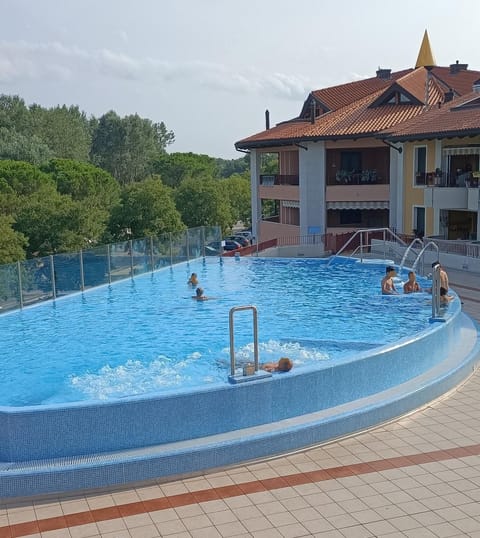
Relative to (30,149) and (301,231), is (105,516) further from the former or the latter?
(30,149)

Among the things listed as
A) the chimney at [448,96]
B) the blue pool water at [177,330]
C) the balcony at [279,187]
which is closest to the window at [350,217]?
the balcony at [279,187]

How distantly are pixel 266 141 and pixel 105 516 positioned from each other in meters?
33.9

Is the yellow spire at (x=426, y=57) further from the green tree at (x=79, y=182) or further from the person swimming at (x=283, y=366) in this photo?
the person swimming at (x=283, y=366)

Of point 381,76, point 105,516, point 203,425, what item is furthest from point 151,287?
point 381,76

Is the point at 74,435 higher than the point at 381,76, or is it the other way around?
the point at 381,76

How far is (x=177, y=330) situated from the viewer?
1823 centimetres

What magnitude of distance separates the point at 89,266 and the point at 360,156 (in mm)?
22595

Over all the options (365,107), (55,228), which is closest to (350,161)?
(365,107)

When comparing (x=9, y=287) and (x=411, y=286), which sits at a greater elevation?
(x=9, y=287)

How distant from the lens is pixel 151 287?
24016 mm

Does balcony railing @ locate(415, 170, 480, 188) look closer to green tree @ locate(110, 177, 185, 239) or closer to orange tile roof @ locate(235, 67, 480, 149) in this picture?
orange tile roof @ locate(235, 67, 480, 149)

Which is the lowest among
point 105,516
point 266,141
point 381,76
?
point 105,516

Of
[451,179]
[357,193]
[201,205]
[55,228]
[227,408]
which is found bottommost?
[227,408]

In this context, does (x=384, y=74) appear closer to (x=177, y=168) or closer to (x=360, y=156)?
(x=360, y=156)
